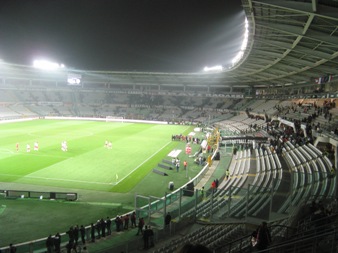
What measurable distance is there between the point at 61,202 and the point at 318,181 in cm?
1456

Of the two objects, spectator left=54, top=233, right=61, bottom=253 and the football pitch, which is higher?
the football pitch

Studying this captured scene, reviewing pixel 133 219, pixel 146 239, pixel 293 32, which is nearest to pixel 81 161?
pixel 133 219

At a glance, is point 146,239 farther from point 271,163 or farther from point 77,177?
point 271,163

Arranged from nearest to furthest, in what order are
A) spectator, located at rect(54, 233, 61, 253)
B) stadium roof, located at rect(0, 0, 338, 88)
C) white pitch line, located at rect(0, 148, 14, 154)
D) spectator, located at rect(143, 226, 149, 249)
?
1. spectator, located at rect(143, 226, 149, 249)
2. spectator, located at rect(54, 233, 61, 253)
3. stadium roof, located at rect(0, 0, 338, 88)
4. white pitch line, located at rect(0, 148, 14, 154)

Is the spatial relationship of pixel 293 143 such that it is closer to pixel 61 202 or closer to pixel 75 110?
pixel 61 202

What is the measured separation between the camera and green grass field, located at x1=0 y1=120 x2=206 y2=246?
1688 cm

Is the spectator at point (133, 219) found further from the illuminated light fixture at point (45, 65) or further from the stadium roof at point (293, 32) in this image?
the illuminated light fixture at point (45, 65)

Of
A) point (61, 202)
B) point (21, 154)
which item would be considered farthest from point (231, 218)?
point (21, 154)

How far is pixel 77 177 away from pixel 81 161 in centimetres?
530

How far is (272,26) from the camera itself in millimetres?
20922

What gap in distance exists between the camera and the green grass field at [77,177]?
16.9 metres

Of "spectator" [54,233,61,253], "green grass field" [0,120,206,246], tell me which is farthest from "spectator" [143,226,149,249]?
"green grass field" [0,120,206,246]

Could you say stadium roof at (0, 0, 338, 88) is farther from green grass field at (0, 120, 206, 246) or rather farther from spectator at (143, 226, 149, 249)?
green grass field at (0, 120, 206, 246)

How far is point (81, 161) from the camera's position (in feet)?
97.6
